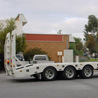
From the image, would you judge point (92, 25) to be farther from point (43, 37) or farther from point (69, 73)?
point (69, 73)

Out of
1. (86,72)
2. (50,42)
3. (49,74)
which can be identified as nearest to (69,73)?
(86,72)

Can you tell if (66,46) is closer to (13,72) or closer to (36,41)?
(36,41)

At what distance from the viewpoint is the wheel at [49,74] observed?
13.2 metres

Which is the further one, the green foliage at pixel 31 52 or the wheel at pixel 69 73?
the green foliage at pixel 31 52

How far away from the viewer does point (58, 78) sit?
47.8 feet

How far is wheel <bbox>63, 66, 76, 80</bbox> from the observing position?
13758mm

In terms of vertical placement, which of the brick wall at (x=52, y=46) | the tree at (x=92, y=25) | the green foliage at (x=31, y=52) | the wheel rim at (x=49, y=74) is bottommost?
the wheel rim at (x=49, y=74)

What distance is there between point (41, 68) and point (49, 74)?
725 millimetres

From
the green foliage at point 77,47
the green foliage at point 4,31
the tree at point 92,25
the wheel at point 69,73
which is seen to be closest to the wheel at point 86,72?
the wheel at point 69,73

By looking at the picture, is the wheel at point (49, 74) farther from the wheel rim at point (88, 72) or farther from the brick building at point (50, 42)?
the brick building at point (50, 42)

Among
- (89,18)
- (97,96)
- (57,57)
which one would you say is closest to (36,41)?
(57,57)

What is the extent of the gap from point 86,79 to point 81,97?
575 cm

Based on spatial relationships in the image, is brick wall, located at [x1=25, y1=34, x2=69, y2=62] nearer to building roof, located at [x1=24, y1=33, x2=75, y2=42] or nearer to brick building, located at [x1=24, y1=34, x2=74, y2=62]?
brick building, located at [x1=24, y1=34, x2=74, y2=62]

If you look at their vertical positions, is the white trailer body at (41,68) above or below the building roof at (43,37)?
below
